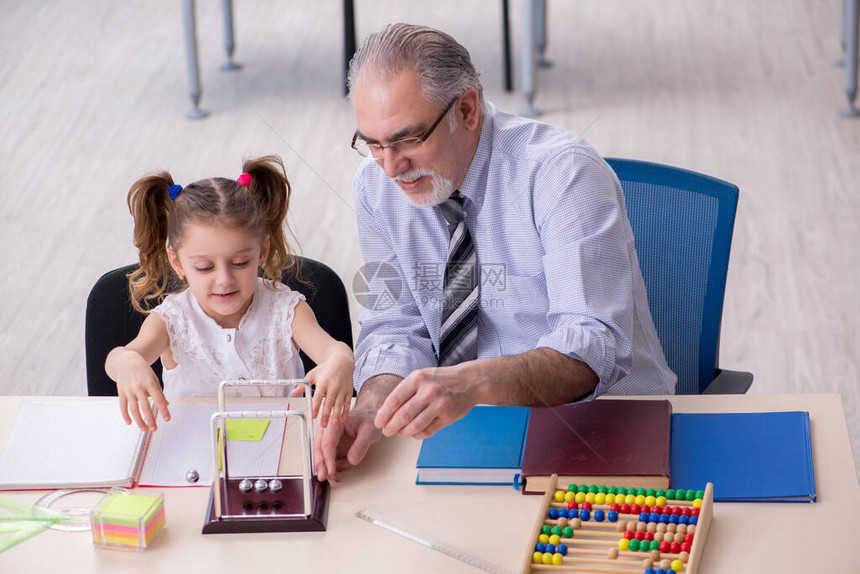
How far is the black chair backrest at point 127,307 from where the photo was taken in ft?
6.43

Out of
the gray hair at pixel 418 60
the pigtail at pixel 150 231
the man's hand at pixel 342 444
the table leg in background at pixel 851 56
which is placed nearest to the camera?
the man's hand at pixel 342 444

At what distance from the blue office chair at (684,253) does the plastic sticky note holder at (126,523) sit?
1025mm

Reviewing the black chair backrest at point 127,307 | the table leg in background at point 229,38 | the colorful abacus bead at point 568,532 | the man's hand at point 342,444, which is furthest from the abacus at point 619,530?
the table leg in background at point 229,38

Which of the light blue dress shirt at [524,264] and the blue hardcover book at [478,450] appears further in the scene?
the light blue dress shirt at [524,264]

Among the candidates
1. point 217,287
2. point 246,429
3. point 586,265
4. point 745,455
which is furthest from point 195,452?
point 745,455

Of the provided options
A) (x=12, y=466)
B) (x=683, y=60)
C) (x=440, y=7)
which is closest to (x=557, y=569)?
(x=12, y=466)

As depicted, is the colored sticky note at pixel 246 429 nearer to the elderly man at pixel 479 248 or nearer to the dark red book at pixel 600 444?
the elderly man at pixel 479 248

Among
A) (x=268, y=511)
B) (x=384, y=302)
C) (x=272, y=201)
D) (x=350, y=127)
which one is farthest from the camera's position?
(x=350, y=127)

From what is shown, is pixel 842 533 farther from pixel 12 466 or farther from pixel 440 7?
pixel 440 7

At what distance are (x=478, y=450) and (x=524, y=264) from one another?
0.44 m

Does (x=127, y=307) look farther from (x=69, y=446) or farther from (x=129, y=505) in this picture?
(x=129, y=505)

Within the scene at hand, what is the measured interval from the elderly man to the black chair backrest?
8cm

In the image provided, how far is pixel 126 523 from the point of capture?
1.42 metres

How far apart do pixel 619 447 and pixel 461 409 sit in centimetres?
22
